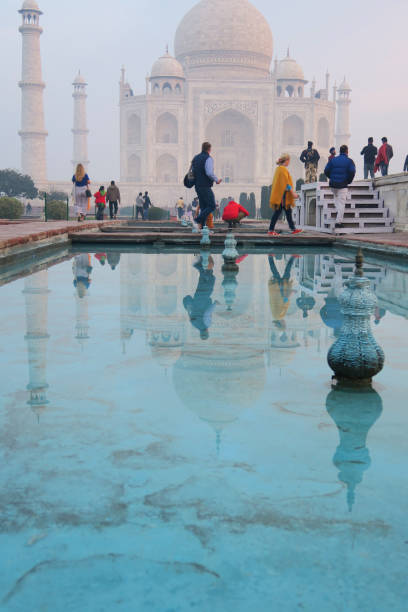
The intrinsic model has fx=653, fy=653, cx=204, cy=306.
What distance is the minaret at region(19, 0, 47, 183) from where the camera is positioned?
39.0 m

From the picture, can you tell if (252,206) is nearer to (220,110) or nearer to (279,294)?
(220,110)

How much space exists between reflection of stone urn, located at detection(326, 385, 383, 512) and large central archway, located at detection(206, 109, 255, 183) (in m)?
45.9

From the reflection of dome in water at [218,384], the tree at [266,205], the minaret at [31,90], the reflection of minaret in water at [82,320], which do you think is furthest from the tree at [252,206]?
the reflection of dome in water at [218,384]

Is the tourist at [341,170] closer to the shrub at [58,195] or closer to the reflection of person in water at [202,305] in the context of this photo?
the reflection of person in water at [202,305]

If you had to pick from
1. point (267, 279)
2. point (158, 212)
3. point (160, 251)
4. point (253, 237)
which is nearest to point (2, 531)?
point (267, 279)

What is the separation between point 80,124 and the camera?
47438 millimetres

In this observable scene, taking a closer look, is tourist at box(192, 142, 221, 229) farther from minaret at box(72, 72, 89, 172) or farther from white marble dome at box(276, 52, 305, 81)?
white marble dome at box(276, 52, 305, 81)

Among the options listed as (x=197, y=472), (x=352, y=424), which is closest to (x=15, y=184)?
(x=352, y=424)

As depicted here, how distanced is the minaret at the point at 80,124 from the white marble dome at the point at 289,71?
571 inches

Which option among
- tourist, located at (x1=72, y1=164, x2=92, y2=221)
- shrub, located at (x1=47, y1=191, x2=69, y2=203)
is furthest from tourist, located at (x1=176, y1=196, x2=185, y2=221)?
shrub, located at (x1=47, y1=191, x2=69, y2=203)

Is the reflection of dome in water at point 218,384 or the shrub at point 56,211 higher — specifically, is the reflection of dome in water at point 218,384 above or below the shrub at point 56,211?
below

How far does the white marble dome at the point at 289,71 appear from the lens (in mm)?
48188

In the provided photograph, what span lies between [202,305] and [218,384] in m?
1.64

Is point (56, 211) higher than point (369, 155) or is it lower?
lower
